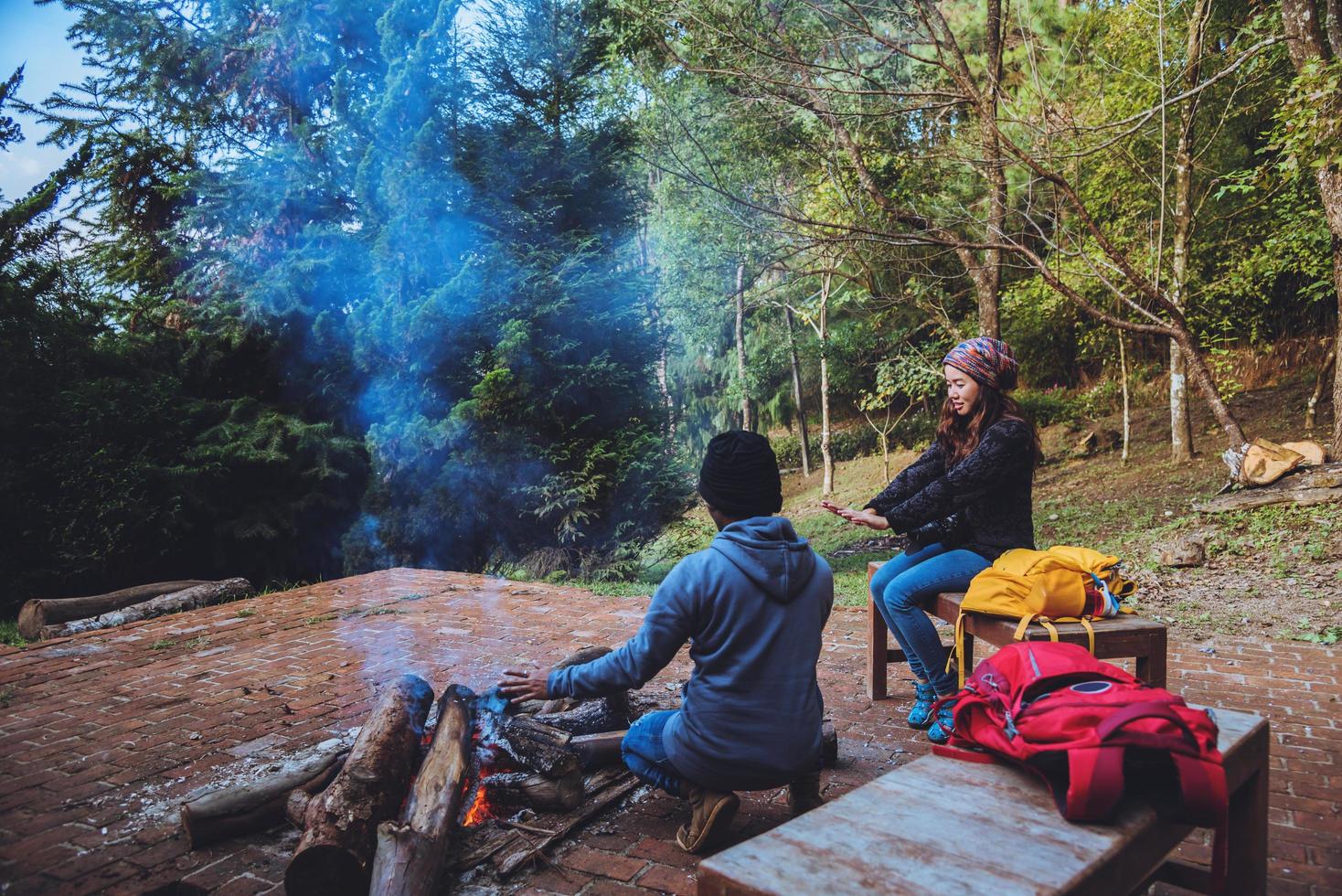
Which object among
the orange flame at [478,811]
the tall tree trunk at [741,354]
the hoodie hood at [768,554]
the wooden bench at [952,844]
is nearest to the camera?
the wooden bench at [952,844]

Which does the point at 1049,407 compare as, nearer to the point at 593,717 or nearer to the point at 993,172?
the point at 993,172

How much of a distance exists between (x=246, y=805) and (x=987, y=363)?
10.8 feet

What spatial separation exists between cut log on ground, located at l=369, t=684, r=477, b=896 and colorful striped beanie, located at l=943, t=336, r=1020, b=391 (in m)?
2.33

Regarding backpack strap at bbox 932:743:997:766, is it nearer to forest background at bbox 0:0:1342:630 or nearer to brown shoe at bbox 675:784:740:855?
brown shoe at bbox 675:784:740:855

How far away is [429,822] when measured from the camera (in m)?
2.36

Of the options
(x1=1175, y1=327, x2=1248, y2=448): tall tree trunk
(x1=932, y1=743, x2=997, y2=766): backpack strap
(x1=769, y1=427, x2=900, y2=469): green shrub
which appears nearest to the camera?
(x1=932, y1=743, x2=997, y2=766): backpack strap

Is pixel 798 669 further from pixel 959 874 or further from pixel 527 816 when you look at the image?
pixel 527 816

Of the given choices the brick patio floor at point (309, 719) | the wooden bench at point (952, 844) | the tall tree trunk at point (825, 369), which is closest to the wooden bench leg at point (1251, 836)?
the wooden bench at point (952, 844)

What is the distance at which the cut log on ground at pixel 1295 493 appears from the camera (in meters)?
7.61

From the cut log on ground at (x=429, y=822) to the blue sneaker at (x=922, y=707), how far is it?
163 cm

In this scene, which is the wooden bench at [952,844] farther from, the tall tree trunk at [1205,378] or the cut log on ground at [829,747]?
the tall tree trunk at [1205,378]

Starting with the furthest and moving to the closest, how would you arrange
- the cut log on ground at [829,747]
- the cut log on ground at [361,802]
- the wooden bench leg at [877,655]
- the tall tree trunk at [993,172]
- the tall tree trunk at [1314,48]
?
the tall tree trunk at [1314,48], the tall tree trunk at [993,172], the wooden bench leg at [877,655], the cut log on ground at [829,747], the cut log on ground at [361,802]

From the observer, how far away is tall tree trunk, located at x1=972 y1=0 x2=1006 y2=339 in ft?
23.5

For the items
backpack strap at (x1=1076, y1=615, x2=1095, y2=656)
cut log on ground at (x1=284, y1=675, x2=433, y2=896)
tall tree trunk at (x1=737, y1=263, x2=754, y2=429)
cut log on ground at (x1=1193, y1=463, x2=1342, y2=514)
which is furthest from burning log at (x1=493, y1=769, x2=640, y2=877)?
tall tree trunk at (x1=737, y1=263, x2=754, y2=429)
